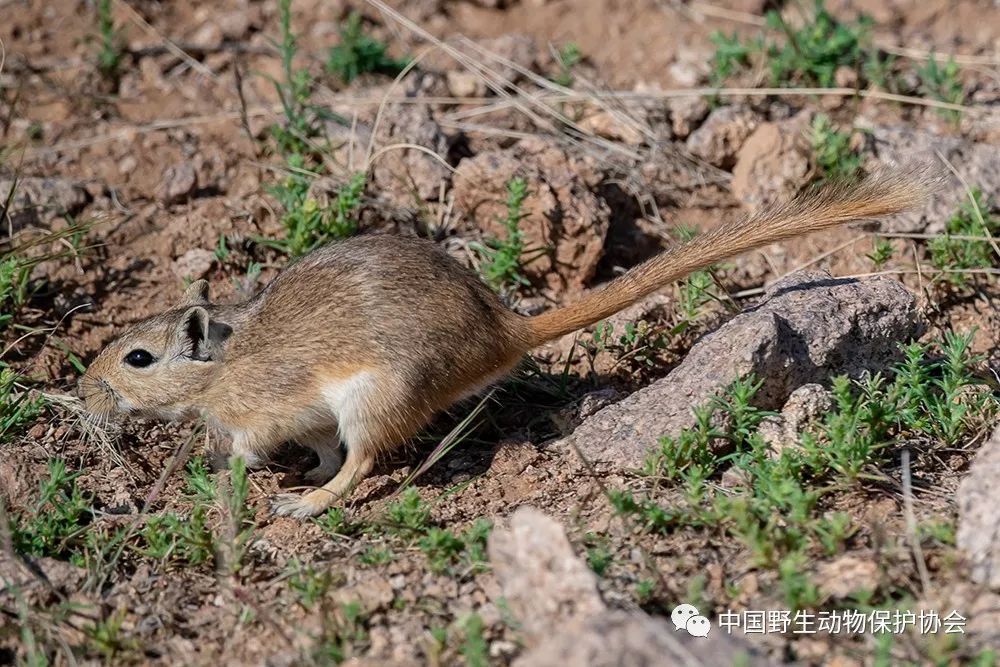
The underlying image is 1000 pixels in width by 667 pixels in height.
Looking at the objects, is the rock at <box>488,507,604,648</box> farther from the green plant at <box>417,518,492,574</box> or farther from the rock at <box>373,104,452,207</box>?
the rock at <box>373,104,452,207</box>

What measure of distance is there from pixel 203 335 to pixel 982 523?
9.74 feet

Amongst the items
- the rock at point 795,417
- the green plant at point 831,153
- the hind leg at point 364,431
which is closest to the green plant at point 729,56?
the green plant at point 831,153

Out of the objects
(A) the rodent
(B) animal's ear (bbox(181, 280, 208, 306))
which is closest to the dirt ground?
(A) the rodent

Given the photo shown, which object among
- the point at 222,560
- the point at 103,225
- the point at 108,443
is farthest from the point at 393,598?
→ the point at 103,225

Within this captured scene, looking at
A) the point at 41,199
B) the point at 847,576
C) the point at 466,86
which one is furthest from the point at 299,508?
the point at 466,86

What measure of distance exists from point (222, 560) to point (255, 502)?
64 cm

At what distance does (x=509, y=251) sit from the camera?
5566 millimetres

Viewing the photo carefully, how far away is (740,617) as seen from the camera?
371 cm

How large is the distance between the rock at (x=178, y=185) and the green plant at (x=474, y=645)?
3342 millimetres

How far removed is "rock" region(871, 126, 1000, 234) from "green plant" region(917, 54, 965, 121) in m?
0.40

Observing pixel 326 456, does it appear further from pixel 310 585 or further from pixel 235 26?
pixel 235 26

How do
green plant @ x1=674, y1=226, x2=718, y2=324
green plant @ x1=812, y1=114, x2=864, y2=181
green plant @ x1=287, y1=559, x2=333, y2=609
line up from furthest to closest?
green plant @ x1=812, y1=114, x2=864, y2=181 < green plant @ x1=674, y1=226, x2=718, y2=324 < green plant @ x1=287, y1=559, x2=333, y2=609

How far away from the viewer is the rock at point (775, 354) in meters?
4.51

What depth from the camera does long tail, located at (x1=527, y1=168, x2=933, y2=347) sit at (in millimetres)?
4492
